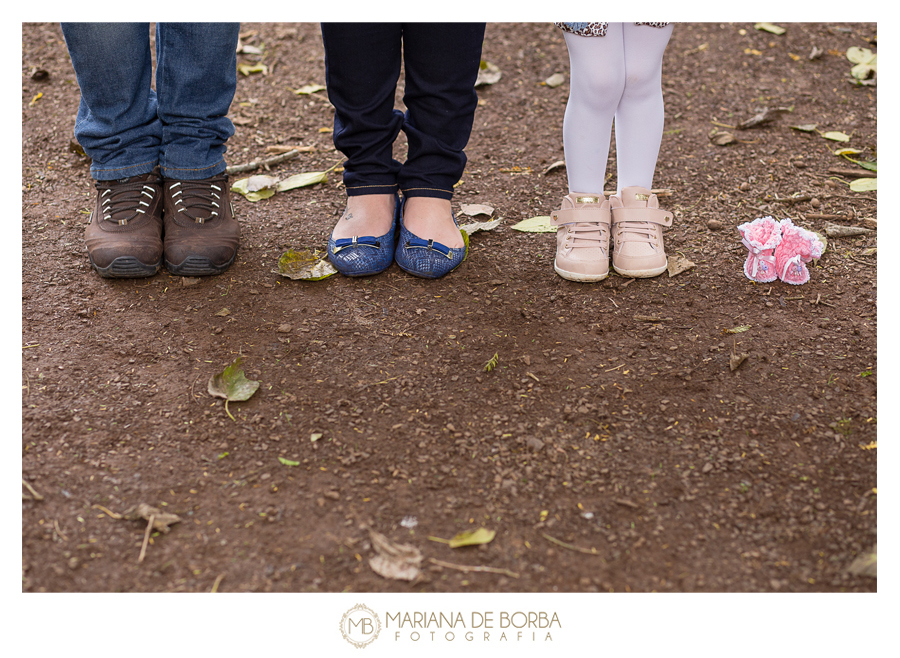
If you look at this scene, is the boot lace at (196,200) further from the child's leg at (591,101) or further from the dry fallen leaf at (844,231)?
the dry fallen leaf at (844,231)

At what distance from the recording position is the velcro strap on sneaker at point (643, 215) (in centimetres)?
185

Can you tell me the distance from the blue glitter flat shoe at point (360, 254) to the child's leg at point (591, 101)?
0.53m

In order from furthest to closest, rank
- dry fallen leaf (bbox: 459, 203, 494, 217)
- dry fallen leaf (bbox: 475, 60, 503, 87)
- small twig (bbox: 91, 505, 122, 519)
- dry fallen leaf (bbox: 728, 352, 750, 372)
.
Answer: dry fallen leaf (bbox: 475, 60, 503, 87)
dry fallen leaf (bbox: 459, 203, 494, 217)
dry fallen leaf (bbox: 728, 352, 750, 372)
small twig (bbox: 91, 505, 122, 519)

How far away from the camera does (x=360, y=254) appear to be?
6.03 feet

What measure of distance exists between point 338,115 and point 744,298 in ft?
3.68

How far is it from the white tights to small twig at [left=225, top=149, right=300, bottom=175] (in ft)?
3.52

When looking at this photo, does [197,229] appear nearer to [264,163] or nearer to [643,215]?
[264,163]

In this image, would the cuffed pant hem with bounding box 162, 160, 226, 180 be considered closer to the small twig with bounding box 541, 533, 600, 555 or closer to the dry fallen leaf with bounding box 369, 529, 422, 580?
the dry fallen leaf with bounding box 369, 529, 422, 580

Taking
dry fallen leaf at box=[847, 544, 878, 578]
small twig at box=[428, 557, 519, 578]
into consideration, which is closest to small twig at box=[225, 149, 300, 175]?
small twig at box=[428, 557, 519, 578]

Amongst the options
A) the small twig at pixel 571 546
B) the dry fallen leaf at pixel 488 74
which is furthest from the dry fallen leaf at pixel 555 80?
the small twig at pixel 571 546

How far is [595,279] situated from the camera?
183cm

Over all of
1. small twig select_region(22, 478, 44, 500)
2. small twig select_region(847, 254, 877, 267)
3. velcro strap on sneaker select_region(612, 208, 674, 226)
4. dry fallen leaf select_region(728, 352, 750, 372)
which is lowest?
small twig select_region(22, 478, 44, 500)

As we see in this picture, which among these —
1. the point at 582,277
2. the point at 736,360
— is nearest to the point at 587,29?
the point at 582,277

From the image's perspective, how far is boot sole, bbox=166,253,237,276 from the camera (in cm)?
182
